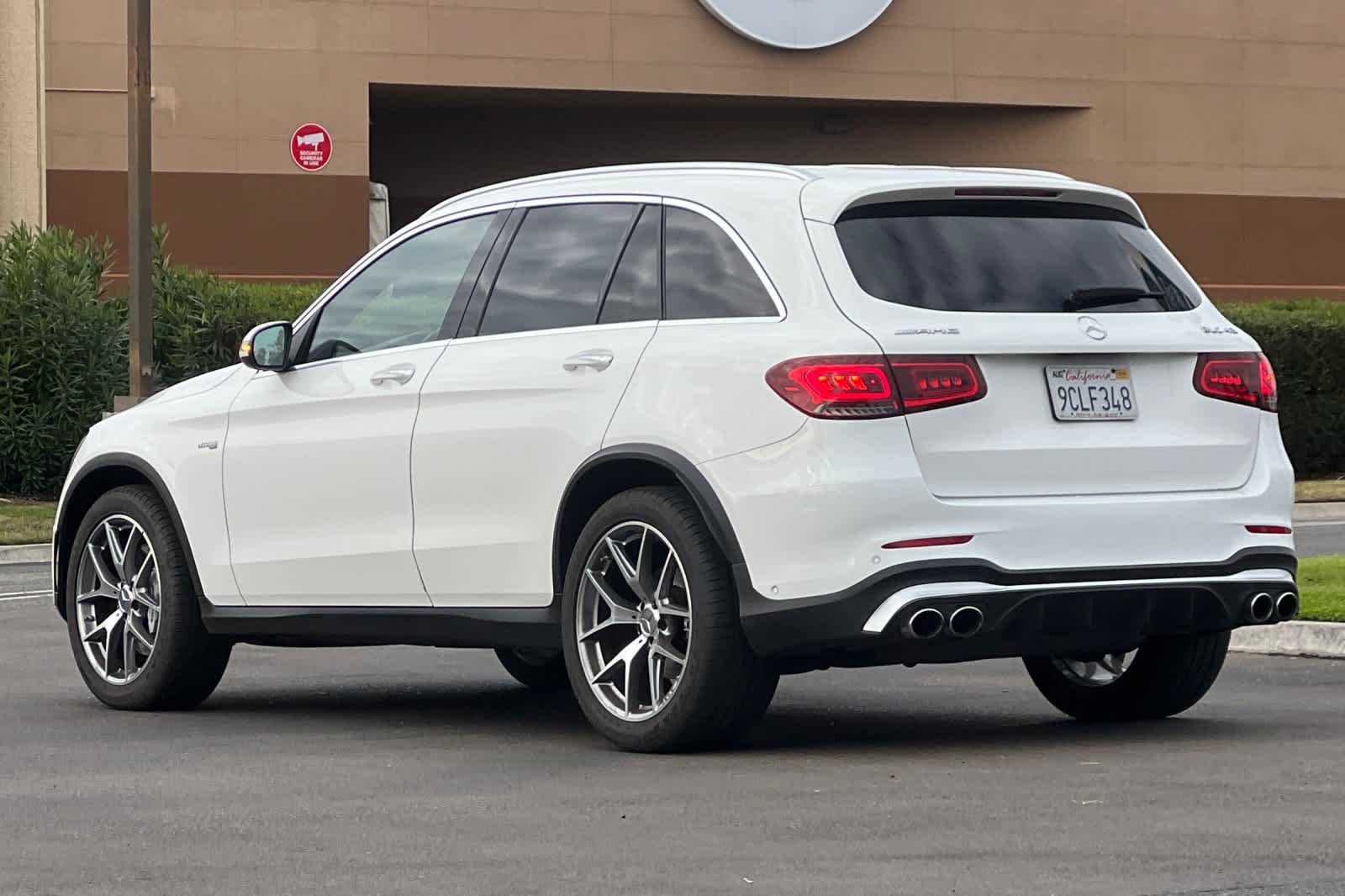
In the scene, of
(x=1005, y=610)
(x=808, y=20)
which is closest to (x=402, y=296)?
(x=1005, y=610)

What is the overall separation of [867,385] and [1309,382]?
20601mm

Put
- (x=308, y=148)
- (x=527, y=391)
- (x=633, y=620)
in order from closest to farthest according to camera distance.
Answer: (x=633, y=620), (x=527, y=391), (x=308, y=148)

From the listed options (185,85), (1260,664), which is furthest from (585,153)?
(1260,664)

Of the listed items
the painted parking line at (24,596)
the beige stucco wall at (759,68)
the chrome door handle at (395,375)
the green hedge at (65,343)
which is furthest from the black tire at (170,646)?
the beige stucco wall at (759,68)

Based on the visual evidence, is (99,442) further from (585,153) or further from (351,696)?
(585,153)

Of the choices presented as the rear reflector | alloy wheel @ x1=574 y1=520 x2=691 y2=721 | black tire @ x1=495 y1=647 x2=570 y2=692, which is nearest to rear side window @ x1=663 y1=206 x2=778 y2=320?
alloy wheel @ x1=574 y1=520 x2=691 y2=721

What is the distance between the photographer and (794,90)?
3241 centimetres

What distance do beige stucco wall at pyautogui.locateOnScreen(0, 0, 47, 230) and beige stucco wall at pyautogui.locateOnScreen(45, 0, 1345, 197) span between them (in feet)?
3.16

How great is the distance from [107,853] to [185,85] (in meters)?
24.7

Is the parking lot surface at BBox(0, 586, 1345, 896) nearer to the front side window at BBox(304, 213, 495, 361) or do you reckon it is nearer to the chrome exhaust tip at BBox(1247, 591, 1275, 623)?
the chrome exhaust tip at BBox(1247, 591, 1275, 623)

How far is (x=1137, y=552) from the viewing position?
7.59 meters

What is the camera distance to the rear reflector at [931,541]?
23.9ft

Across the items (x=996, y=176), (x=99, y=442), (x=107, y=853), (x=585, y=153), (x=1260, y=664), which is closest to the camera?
(x=107, y=853)

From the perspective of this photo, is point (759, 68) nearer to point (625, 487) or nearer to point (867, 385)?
point (625, 487)
